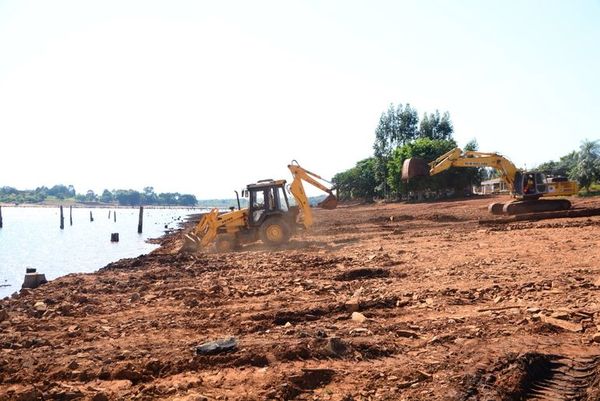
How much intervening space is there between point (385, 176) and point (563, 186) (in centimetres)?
4684

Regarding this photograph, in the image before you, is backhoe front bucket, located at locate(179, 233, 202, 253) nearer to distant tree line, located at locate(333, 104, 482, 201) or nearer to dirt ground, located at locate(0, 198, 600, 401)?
dirt ground, located at locate(0, 198, 600, 401)

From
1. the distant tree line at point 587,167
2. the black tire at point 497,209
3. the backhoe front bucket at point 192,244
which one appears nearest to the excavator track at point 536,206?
the black tire at point 497,209

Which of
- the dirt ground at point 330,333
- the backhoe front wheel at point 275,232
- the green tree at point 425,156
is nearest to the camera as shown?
the dirt ground at point 330,333

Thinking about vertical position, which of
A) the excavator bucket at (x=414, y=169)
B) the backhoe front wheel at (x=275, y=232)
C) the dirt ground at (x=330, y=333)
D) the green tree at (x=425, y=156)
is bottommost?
the dirt ground at (x=330, y=333)

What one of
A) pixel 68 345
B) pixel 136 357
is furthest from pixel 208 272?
pixel 136 357

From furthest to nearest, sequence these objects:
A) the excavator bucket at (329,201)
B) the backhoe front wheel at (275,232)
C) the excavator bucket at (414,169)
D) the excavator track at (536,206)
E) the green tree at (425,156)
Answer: the green tree at (425,156), the excavator bucket at (414,169), the excavator track at (536,206), the excavator bucket at (329,201), the backhoe front wheel at (275,232)

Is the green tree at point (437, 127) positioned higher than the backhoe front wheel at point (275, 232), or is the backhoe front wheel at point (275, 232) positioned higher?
the green tree at point (437, 127)

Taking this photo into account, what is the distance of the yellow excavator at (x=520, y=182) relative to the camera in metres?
21.8

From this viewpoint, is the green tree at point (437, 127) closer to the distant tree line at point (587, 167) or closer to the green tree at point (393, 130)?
the green tree at point (393, 130)

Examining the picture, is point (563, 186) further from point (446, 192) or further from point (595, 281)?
point (446, 192)

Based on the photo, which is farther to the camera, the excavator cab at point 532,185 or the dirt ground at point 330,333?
the excavator cab at point 532,185

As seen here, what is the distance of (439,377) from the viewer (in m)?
4.36

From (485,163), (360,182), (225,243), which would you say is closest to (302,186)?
(225,243)

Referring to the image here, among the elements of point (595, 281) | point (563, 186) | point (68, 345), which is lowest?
point (68, 345)
